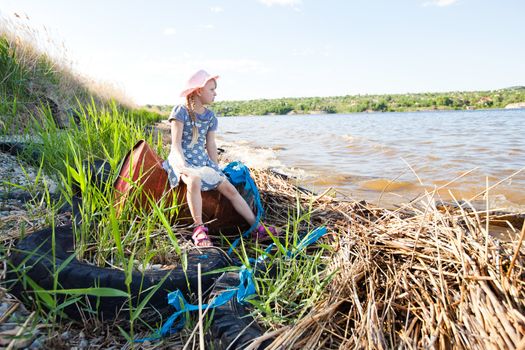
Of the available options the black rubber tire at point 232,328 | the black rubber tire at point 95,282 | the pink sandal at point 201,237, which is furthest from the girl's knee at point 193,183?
the black rubber tire at point 232,328

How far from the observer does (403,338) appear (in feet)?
4.54

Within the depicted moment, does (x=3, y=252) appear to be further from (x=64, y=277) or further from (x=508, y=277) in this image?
(x=508, y=277)

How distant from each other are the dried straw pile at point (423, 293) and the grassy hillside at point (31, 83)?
354 centimetres

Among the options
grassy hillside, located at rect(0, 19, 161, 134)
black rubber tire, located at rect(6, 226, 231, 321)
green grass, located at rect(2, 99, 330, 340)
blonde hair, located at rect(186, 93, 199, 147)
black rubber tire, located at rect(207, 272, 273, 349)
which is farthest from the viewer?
grassy hillside, located at rect(0, 19, 161, 134)

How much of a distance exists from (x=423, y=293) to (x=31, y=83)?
23.8ft

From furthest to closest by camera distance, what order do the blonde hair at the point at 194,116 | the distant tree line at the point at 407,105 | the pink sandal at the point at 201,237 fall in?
the distant tree line at the point at 407,105
the blonde hair at the point at 194,116
the pink sandal at the point at 201,237

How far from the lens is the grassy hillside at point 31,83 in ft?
16.7

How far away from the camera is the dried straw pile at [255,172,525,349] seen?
127cm

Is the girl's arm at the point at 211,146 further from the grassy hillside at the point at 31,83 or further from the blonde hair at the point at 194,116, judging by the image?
the grassy hillside at the point at 31,83

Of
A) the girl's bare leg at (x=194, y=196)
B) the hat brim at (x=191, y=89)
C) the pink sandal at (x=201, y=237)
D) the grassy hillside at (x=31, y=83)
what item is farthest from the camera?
the grassy hillside at (x=31, y=83)

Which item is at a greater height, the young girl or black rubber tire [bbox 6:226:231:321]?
the young girl

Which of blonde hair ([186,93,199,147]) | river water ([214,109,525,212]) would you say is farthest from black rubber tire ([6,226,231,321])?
river water ([214,109,525,212])

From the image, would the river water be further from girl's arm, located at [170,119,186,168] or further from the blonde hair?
girl's arm, located at [170,119,186,168]

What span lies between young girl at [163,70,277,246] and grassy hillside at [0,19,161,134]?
1508 millimetres
